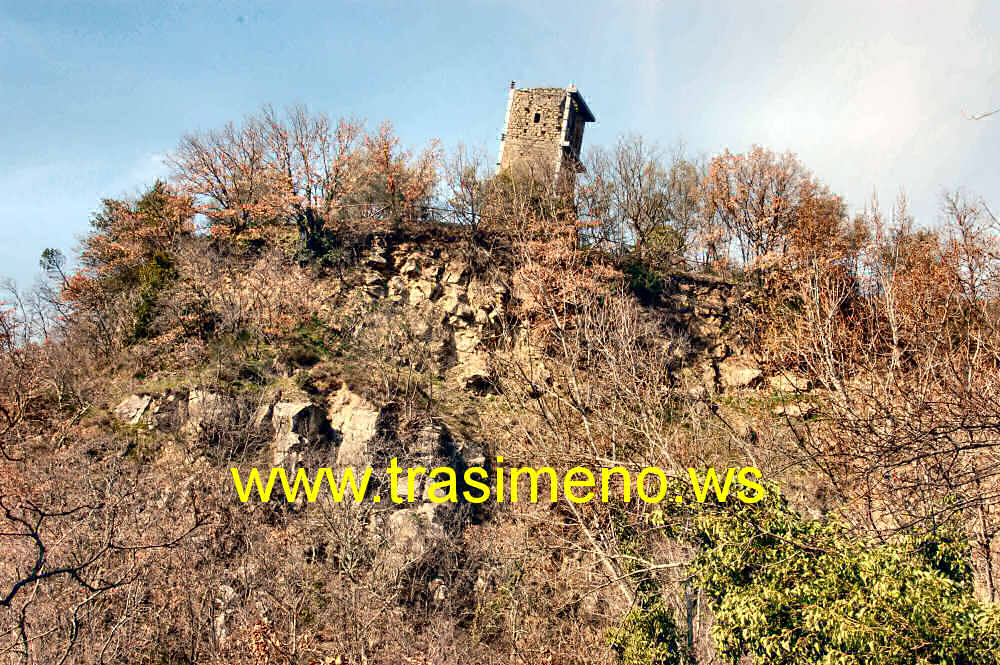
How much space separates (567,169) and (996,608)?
20461 mm

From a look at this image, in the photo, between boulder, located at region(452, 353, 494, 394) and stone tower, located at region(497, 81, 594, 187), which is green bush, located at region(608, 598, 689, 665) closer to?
boulder, located at region(452, 353, 494, 394)

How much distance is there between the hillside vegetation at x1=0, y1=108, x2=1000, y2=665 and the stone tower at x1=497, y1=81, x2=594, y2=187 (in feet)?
5.75

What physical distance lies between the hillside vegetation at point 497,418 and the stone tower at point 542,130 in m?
1.75

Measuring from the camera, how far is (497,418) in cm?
1672

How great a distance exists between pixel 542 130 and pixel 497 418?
46.1ft

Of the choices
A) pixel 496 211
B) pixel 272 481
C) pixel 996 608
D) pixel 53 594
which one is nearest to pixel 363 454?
pixel 272 481

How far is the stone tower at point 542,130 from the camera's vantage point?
78.3ft

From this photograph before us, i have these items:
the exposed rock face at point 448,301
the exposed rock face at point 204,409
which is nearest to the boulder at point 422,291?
the exposed rock face at point 448,301

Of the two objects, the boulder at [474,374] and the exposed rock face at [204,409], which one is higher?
the boulder at [474,374]

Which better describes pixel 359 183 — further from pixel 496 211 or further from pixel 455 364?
pixel 455 364

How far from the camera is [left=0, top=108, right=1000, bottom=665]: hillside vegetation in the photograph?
21.1 ft

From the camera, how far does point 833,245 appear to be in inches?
701

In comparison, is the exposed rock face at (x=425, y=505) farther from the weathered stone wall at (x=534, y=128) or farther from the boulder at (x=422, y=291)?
the weathered stone wall at (x=534, y=128)

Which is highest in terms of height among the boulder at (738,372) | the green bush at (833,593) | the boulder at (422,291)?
the boulder at (422,291)
